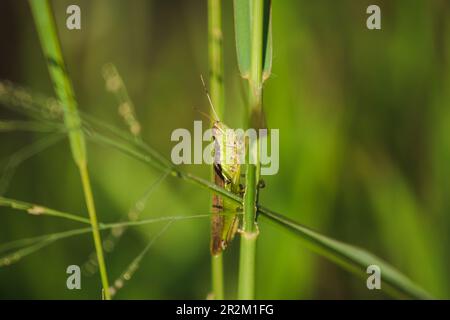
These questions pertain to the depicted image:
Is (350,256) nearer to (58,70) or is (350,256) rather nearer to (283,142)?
(58,70)

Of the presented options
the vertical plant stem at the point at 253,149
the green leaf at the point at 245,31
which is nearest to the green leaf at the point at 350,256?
the vertical plant stem at the point at 253,149

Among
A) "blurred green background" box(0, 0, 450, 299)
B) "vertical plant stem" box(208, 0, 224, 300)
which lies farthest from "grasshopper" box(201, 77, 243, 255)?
"blurred green background" box(0, 0, 450, 299)

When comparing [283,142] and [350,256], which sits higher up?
[283,142]

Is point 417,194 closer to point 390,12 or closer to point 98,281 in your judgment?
point 390,12

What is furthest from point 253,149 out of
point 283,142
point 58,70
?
point 283,142

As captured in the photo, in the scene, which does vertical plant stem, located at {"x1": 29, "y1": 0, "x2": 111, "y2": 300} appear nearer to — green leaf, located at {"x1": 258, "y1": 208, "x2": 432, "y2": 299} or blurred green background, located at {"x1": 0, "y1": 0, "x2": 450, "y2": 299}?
green leaf, located at {"x1": 258, "y1": 208, "x2": 432, "y2": 299}

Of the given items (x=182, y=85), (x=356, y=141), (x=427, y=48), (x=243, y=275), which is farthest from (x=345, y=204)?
(x=243, y=275)

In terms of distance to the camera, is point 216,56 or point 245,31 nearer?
point 245,31
